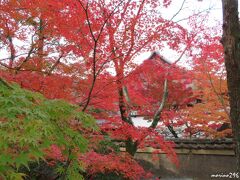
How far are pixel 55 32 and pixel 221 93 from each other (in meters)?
7.66

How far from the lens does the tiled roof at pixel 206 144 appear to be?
480 inches

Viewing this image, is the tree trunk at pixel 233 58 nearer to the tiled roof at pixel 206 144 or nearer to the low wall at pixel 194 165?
the tiled roof at pixel 206 144

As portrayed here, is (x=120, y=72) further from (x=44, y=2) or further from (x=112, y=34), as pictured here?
(x=44, y=2)

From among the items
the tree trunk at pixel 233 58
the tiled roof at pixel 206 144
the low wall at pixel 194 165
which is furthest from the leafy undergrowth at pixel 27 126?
the low wall at pixel 194 165

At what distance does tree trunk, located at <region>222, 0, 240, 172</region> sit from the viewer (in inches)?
205

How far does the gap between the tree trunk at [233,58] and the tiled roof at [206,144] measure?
286 inches

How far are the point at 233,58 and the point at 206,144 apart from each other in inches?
324

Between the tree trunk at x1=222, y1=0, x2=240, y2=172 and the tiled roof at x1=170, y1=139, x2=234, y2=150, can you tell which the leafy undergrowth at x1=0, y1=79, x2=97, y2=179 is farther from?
the tiled roof at x1=170, y1=139, x2=234, y2=150

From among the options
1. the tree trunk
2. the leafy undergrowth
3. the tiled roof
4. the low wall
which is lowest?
the low wall

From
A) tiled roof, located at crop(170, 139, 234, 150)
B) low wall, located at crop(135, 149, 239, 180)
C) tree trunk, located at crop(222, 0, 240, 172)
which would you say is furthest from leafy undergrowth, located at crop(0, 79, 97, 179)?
low wall, located at crop(135, 149, 239, 180)

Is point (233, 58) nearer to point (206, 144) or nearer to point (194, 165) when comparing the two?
point (206, 144)

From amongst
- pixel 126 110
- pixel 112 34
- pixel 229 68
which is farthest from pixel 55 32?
pixel 229 68

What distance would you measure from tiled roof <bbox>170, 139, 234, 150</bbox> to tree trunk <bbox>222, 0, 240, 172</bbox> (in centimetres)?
726

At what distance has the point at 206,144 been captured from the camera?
12.8m
